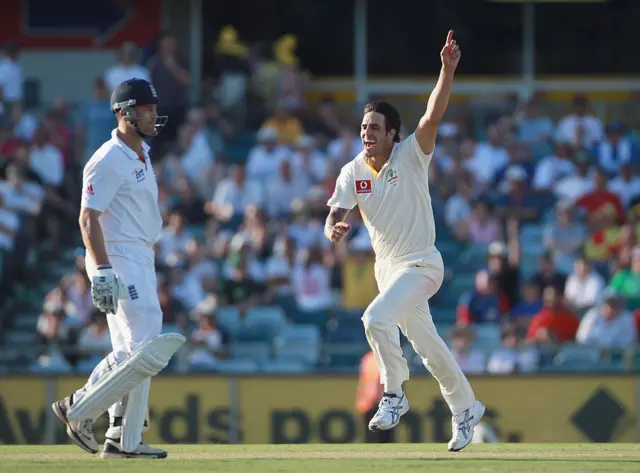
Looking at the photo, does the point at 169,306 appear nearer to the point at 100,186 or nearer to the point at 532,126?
the point at 532,126

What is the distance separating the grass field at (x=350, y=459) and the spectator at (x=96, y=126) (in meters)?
9.14

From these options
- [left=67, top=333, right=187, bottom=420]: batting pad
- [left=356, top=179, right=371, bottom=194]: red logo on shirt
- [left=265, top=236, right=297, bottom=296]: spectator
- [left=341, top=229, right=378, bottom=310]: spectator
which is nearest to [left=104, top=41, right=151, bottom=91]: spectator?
[left=265, top=236, right=297, bottom=296]: spectator

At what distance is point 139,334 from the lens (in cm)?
866

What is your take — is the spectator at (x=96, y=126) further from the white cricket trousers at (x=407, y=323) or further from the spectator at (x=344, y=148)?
the white cricket trousers at (x=407, y=323)

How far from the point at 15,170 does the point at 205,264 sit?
2.87 meters

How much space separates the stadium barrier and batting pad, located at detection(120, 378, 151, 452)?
5.76m

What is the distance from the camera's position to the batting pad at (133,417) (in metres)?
8.70

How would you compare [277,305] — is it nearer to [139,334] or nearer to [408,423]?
[408,423]

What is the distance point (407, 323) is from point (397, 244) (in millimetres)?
501

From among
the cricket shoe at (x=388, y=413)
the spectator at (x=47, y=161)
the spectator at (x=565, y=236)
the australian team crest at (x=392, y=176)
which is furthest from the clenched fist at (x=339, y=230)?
the spectator at (x=47, y=161)

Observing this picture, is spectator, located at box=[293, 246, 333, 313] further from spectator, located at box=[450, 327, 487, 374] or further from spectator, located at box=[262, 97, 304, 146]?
spectator, located at box=[262, 97, 304, 146]

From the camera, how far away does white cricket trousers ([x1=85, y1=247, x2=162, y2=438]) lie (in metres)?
8.62

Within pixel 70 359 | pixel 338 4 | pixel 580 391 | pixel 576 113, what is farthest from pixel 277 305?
pixel 338 4

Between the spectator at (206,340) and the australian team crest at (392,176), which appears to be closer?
the australian team crest at (392,176)
